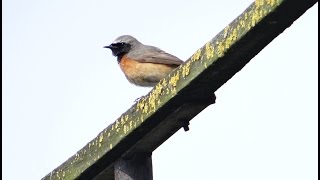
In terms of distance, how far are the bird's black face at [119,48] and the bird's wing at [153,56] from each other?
262 millimetres

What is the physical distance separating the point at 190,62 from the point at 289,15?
0.73 m

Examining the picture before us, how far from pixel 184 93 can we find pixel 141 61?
5046mm

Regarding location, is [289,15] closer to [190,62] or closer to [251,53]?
[251,53]

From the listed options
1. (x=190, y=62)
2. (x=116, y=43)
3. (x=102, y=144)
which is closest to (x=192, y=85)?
(x=190, y=62)

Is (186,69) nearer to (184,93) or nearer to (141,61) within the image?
(184,93)

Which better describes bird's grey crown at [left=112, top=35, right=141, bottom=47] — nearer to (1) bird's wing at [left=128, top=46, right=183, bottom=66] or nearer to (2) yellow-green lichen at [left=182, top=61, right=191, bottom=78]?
(1) bird's wing at [left=128, top=46, right=183, bottom=66]

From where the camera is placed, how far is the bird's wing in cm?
952

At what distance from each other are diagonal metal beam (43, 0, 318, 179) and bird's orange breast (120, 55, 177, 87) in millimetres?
3747

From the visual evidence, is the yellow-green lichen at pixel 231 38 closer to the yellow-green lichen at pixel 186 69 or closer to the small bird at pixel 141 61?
the yellow-green lichen at pixel 186 69

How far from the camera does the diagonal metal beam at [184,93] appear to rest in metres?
4.71

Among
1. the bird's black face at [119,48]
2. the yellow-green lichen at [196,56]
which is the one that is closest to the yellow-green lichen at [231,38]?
the yellow-green lichen at [196,56]

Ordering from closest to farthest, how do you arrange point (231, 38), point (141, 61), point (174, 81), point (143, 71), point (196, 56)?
point (231, 38), point (196, 56), point (174, 81), point (143, 71), point (141, 61)

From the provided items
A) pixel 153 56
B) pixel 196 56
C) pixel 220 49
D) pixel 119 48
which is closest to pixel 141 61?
pixel 153 56

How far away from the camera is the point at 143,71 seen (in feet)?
32.9
